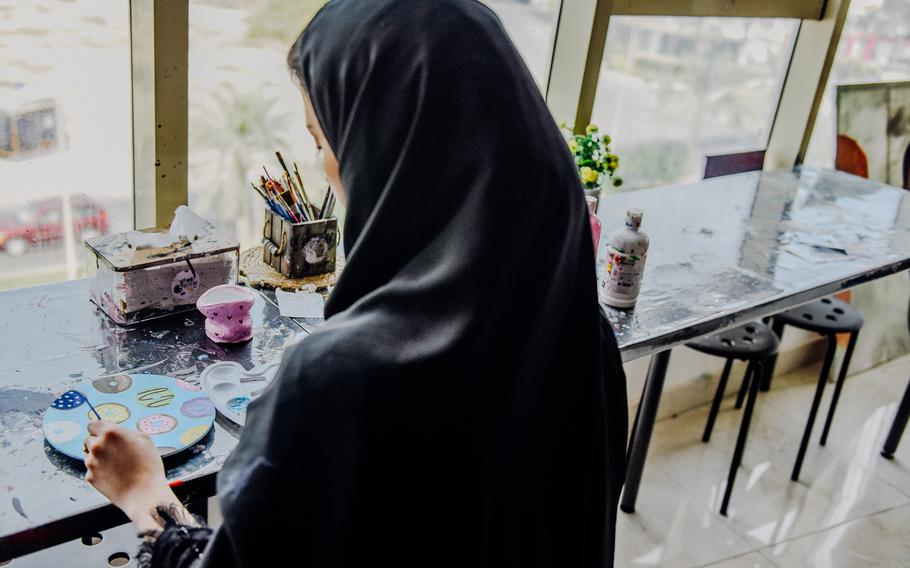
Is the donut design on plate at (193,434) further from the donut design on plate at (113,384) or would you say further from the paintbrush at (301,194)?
the paintbrush at (301,194)

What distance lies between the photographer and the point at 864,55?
335cm

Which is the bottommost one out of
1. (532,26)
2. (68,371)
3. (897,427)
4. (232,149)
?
(897,427)

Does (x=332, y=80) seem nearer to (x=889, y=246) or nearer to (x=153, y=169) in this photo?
(x=153, y=169)


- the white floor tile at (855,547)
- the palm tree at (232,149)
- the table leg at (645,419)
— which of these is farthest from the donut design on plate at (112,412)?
the white floor tile at (855,547)

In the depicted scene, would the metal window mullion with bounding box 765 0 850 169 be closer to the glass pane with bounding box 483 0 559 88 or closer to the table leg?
the glass pane with bounding box 483 0 559 88

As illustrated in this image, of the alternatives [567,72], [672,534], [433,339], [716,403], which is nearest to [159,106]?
[433,339]

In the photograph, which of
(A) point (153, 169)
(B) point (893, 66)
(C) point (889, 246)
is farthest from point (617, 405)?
(B) point (893, 66)

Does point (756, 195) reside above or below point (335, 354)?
below

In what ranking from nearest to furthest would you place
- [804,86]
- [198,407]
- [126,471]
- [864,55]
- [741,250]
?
[126,471] → [198,407] → [741,250] → [804,86] → [864,55]

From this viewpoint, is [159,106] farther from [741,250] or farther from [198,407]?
[741,250]

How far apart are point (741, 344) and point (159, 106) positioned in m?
1.74

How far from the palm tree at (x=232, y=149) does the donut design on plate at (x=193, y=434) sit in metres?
0.88

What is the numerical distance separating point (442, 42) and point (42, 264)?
1334 mm

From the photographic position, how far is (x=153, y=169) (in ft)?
6.01
